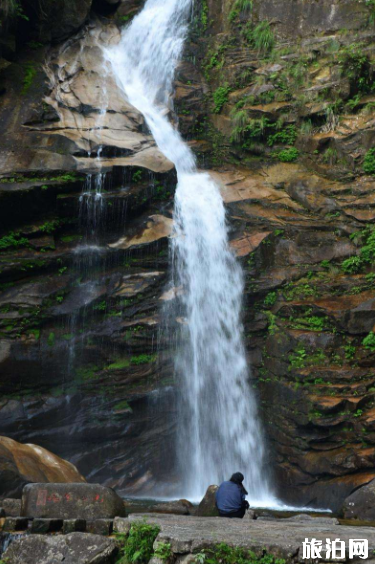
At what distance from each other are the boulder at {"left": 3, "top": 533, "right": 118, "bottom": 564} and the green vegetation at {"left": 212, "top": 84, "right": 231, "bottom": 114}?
15.8 m

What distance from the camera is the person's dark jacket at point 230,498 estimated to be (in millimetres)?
8062

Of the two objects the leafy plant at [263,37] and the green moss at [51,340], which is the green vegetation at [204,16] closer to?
the leafy plant at [263,37]

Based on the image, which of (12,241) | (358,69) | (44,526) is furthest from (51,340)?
(358,69)

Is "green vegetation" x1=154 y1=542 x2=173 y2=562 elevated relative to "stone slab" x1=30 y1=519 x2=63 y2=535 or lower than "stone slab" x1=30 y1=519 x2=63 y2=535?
lower

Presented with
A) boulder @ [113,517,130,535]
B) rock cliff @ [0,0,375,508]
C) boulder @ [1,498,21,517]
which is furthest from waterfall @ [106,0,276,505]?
boulder @ [113,517,130,535]

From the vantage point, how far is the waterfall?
12883 millimetres

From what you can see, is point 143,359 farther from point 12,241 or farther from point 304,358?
point 12,241

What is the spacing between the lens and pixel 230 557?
5.04 metres

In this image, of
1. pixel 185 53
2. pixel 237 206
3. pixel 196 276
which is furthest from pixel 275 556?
pixel 185 53

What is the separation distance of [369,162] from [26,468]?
11884 millimetres

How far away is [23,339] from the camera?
40.7ft

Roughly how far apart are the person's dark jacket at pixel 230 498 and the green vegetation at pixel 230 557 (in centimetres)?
305

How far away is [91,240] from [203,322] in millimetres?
3596

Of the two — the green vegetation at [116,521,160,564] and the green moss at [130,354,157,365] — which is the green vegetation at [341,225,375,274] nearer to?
the green moss at [130,354,157,365]
